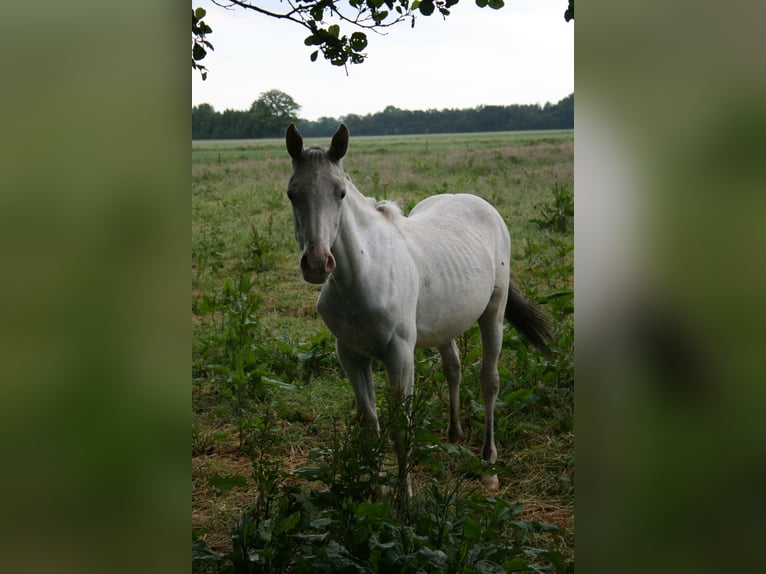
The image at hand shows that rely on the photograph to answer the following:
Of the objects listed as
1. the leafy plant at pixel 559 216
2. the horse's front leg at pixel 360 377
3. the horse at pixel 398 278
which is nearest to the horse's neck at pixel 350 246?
the horse at pixel 398 278

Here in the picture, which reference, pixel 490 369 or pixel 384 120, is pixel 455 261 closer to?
pixel 490 369

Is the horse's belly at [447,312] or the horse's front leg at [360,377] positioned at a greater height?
the horse's belly at [447,312]

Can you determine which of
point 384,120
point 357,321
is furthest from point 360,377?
point 384,120

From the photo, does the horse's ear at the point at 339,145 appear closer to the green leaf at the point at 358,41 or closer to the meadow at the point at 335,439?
the green leaf at the point at 358,41

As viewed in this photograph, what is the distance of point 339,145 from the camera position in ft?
9.12

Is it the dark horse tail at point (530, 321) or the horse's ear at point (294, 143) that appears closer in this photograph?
the horse's ear at point (294, 143)

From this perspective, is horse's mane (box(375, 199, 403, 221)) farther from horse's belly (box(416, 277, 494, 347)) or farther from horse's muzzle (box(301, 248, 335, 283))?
horse's muzzle (box(301, 248, 335, 283))

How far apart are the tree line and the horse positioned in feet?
44.9

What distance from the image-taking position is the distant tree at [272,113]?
56.2 ft

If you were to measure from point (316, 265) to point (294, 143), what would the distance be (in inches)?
21.1
